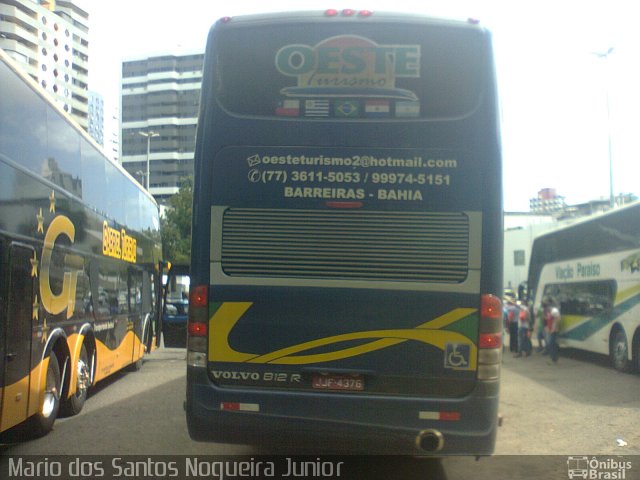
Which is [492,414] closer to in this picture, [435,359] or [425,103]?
[435,359]

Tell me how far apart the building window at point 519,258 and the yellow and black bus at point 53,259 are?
53084 mm

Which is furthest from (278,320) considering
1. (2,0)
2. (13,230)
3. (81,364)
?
(2,0)

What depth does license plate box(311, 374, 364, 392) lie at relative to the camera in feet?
20.5

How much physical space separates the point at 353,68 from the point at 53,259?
446cm

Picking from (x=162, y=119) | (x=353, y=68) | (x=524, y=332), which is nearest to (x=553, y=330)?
(x=524, y=332)

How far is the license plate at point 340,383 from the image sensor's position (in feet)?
20.5

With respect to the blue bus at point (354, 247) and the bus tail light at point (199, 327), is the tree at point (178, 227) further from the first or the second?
the blue bus at point (354, 247)

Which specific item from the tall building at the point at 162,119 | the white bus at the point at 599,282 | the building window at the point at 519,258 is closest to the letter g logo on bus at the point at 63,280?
the white bus at the point at 599,282

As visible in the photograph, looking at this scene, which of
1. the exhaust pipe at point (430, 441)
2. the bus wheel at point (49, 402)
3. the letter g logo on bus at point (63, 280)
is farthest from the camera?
the bus wheel at point (49, 402)

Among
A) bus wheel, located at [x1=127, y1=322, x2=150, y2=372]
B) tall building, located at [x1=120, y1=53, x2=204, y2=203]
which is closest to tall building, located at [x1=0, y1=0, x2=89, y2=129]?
tall building, located at [x1=120, y1=53, x2=204, y2=203]

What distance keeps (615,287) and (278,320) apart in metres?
13.0

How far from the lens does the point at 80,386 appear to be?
1070 centimetres

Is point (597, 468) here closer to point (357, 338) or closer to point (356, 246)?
point (357, 338)

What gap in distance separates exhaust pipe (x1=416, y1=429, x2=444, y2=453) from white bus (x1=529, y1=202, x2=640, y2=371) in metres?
11.4
